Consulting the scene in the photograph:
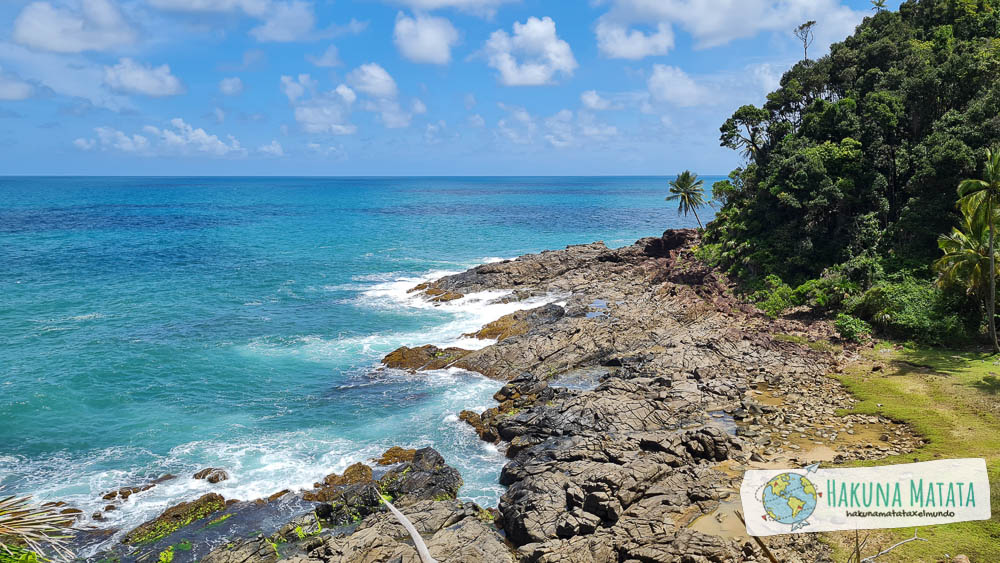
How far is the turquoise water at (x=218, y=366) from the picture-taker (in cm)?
2688

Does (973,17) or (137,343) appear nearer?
(137,343)

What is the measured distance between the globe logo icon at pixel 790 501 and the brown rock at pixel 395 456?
1933cm

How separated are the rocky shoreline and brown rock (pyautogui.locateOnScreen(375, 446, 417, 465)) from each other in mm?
102

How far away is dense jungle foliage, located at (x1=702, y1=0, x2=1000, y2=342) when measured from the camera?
115 ft

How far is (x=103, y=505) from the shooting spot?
77.6ft

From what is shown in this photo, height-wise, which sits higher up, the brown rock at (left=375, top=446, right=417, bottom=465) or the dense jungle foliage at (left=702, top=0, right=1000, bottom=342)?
the dense jungle foliage at (left=702, top=0, right=1000, bottom=342)

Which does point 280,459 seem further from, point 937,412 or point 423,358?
point 937,412

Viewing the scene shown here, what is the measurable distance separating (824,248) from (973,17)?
28.9 metres

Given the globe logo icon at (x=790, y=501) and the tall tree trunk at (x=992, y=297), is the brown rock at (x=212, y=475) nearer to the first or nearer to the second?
the globe logo icon at (x=790, y=501)

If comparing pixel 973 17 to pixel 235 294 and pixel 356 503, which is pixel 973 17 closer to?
pixel 356 503

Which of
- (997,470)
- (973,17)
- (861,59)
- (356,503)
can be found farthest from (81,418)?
(973,17)

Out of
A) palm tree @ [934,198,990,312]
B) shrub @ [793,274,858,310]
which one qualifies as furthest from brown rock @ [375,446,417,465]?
palm tree @ [934,198,990,312]

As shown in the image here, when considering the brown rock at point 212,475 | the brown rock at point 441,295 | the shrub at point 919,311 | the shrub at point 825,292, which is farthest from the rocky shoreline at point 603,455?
the brown rock at point 441,295

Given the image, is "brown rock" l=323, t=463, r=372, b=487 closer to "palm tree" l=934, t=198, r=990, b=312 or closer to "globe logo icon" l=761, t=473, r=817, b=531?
"globe logo icon" l=761, t=473, r=817, b=531
